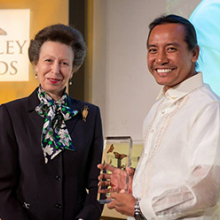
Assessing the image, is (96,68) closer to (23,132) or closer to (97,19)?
(97,19)

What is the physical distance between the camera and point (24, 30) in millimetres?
4184

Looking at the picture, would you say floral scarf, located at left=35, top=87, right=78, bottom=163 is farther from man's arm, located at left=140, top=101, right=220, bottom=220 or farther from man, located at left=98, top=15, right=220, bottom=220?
man's arm, located at left=140, top=101, right=220, bottom=220

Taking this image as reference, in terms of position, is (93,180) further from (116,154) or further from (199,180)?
(199,180)

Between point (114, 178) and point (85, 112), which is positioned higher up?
point (85, 112)

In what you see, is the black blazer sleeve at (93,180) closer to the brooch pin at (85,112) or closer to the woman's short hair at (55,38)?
the brooch pin at (85,112)

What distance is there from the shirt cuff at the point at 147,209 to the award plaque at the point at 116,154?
15 cm

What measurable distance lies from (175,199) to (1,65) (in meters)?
3.28

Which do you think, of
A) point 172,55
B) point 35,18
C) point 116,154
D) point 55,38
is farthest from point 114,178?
point 35,18

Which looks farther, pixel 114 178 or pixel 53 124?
pixel 53 124

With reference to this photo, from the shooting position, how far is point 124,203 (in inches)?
54.7

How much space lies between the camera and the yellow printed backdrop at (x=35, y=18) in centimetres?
415

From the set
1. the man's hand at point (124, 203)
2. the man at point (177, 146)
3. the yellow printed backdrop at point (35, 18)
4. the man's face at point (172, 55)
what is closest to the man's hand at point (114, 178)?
the man at point (177, 146)

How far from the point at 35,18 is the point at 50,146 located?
2.55 meters

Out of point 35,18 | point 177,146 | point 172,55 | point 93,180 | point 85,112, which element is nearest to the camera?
point 177,146
